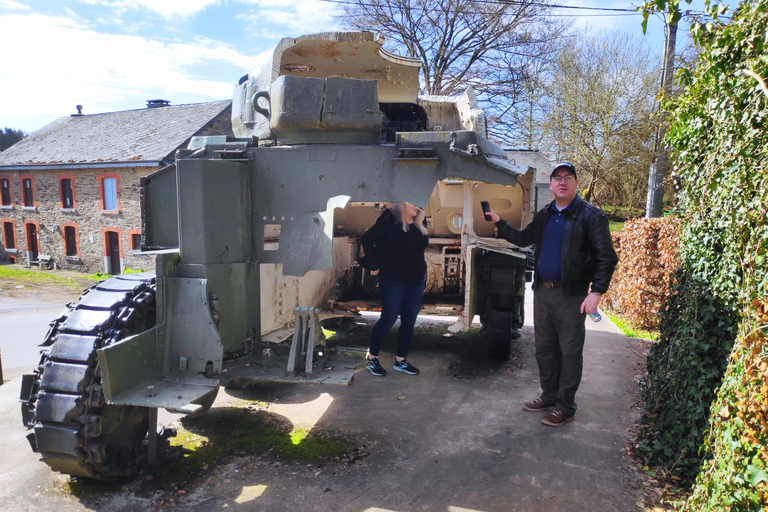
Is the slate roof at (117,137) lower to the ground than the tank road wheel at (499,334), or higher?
higher

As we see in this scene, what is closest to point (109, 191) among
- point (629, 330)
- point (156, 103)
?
point (156, 103)

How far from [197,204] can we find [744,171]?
10.7 feet

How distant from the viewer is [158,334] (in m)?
3.35

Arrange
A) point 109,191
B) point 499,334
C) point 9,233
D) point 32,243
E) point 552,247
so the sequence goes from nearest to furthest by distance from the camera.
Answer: point 552,247, point 499,334, point 109,191, point 32,243, point 9,233

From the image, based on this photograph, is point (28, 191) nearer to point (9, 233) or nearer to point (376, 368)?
point (9, 233)

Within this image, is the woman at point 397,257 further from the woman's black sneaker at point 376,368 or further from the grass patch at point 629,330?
the grass patch at point 629,330

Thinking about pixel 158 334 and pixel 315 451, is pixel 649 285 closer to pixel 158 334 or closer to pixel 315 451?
pixel 315 451

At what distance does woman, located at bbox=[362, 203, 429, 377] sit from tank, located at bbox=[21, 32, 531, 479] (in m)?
0.59

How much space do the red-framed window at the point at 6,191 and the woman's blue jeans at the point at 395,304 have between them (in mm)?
24506

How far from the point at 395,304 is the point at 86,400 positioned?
2843mm

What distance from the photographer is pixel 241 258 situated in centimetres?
385

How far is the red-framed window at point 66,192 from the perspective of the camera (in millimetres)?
20750

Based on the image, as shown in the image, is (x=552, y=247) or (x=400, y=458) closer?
(x=400, y=458)

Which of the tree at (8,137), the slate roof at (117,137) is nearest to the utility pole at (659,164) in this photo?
the slate roof at (117,137)
